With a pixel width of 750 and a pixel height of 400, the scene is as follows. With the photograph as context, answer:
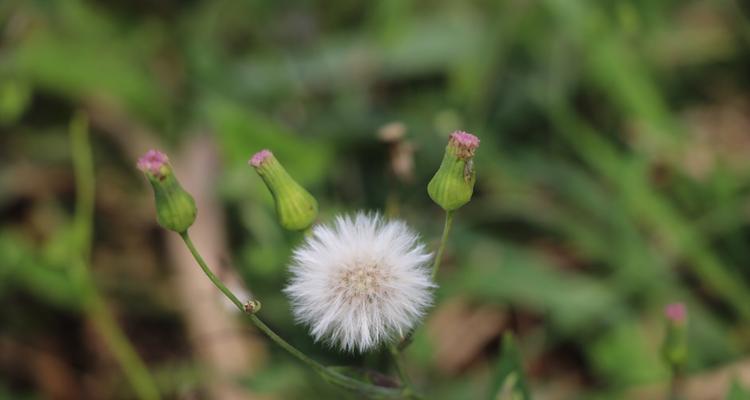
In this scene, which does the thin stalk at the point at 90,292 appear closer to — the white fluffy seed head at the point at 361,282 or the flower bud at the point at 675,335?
the white fluffy seed head at the point at 361,282

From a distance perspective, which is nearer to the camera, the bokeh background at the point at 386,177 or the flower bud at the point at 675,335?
the flower bud at the point at 675,335

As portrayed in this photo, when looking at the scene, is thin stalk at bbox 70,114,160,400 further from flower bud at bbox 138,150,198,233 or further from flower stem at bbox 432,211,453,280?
flower stem at bbox 432,211,453,280

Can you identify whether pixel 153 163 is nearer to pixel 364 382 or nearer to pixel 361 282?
pixel 361 282

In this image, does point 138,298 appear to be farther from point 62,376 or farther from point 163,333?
point 62,376

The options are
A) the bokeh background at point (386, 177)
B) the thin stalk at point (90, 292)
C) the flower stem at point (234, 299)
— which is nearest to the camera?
the flower stem at point (234, 299)

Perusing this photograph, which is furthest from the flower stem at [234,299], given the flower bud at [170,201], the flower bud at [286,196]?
the flower bud at [286,196]

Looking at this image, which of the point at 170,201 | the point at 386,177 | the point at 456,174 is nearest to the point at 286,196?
the point at 170,201

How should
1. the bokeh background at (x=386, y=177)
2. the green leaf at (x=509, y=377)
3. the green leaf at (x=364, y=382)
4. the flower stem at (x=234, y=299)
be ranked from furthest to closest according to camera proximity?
1. the bokeh background at (x=386, y=177)
2. the green leaf at (x=509, y=377)
3. the green leaf at (x=364, y=382)
4. the flower stem at (x=234, y=299)
